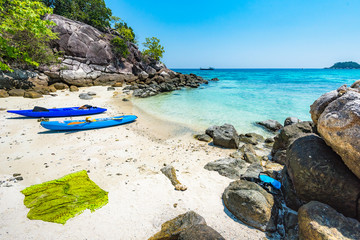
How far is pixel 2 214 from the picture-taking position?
3.75 meters

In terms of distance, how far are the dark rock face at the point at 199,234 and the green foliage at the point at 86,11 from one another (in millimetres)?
42831

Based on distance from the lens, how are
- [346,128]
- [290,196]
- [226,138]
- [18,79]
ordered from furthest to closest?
[18,79] → [226,138] → [290,196] → [346,128]

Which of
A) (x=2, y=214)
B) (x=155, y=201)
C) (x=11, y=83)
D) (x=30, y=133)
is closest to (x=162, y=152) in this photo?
(x=155, y=201)

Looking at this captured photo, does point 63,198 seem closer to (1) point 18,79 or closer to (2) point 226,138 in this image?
(2) point 226,138

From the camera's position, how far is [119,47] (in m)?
32.6

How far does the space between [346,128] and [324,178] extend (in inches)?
46.4

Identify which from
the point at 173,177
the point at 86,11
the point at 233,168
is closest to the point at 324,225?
the point at 233,168

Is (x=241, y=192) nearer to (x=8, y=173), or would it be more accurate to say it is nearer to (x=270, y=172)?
(x=270, y=172)

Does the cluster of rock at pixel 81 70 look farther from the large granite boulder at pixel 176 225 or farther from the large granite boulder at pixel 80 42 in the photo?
the large granite boulder at pixel 176 225

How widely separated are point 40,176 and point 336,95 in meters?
8.77

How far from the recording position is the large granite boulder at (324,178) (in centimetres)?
326

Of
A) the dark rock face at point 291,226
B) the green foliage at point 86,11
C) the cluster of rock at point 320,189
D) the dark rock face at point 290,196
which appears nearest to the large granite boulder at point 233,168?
the cluster of rock at point 320,189

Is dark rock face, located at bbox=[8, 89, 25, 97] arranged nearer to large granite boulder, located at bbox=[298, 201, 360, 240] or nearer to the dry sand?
the dry sand

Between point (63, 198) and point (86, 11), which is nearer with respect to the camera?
point (63, 198)
